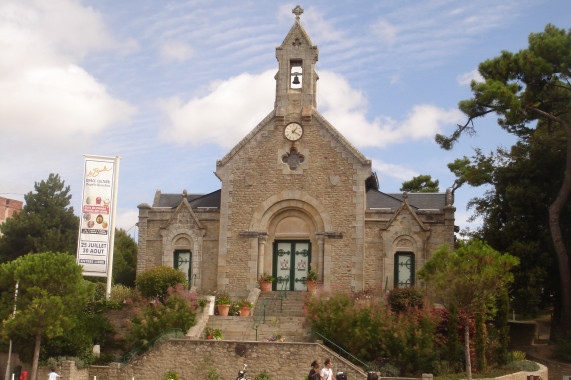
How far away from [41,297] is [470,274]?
1344 centimetres

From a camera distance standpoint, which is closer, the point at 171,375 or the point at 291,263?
the point at 171,375

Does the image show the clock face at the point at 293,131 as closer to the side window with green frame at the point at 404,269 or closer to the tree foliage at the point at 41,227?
the side window with green frame at the point at 404,269

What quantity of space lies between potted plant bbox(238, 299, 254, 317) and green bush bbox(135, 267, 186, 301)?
240 cm

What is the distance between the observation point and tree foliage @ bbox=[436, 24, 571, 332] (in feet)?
90.0

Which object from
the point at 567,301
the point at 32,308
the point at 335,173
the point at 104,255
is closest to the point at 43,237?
the point at 104,255

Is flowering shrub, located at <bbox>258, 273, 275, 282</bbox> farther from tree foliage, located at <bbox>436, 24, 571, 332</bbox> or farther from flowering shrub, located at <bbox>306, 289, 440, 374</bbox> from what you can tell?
tree foliage, located at <bbox>436, 24, 571, 332</bbox>

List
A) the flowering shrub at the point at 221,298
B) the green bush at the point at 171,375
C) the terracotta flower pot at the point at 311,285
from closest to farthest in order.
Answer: the green bush at the point at 171,375
the flowering shrub at the point at 221,298
the terracotta flower pot at the point at 311,285

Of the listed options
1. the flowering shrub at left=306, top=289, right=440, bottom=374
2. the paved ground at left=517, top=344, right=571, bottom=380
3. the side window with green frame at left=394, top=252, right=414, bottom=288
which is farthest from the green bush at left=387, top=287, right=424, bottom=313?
the paved ground at left=517, top=344, right=571, bottom=380

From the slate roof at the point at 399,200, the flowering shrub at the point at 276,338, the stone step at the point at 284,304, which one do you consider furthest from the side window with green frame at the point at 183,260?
the slate roof at the point at 399,200

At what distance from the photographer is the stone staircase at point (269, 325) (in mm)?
23781

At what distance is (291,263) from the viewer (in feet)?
96.0

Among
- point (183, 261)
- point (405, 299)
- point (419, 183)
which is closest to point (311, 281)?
point (405, 299)

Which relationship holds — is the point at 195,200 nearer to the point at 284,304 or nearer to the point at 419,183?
the point at 284,304

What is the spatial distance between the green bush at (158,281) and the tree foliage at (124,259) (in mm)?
9980
